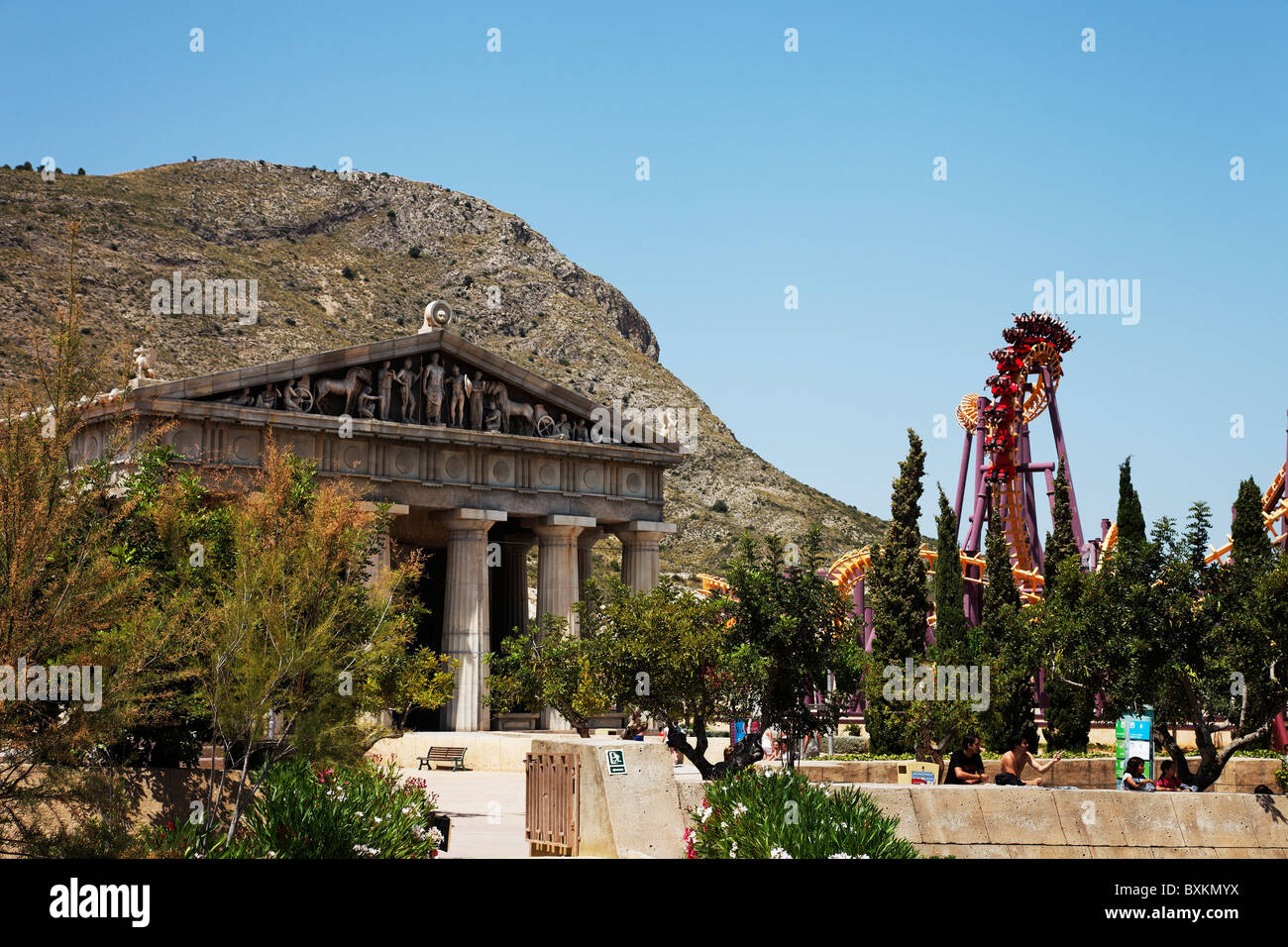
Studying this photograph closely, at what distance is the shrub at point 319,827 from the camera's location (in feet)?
48.7

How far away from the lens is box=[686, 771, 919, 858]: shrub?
14.2 m

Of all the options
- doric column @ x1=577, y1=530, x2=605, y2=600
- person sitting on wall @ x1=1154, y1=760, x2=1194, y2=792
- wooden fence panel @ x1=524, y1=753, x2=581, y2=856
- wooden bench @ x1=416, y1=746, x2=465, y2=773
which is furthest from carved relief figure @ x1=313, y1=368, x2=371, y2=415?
person sitting on wall @ x1=1154, y1=760, x2=1194, y2=792

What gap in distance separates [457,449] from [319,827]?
100 ft

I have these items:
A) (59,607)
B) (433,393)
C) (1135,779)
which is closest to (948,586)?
(433,393)

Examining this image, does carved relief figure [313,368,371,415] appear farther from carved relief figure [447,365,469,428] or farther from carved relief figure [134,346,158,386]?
carved relief figure [134,346,158,386]

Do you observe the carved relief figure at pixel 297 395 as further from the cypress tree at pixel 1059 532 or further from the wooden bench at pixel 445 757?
the cypress tree at pixel 1059 532

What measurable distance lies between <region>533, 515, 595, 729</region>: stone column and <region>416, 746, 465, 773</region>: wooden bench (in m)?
6.99

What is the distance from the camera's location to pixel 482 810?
2675 cm

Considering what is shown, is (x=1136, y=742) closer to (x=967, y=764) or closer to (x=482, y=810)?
(x=967, y=764)

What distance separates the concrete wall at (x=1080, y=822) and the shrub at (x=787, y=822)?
831 millimetres

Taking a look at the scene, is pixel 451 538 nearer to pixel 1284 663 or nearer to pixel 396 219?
pixel 1284 663
